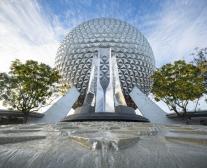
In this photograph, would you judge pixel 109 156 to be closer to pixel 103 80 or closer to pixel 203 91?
pixel 103 80

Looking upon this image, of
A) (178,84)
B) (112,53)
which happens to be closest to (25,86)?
(112,53)

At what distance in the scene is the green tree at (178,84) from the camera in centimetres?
2066

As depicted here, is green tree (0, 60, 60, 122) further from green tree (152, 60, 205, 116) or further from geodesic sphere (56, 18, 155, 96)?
green tree (152, 60, 205, 116)

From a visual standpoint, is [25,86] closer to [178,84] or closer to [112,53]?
[112,53]

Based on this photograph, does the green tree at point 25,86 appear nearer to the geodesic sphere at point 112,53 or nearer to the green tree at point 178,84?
the geodesic sphere at point 112,53

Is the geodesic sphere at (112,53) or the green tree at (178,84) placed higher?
the geodesic sphere at (112,53)

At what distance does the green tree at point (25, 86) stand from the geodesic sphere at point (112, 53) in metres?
7.01

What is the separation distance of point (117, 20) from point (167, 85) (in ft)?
57.5

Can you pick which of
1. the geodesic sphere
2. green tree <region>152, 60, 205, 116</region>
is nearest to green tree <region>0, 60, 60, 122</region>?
the geodesic sphere

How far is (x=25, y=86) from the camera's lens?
20828 millimetres

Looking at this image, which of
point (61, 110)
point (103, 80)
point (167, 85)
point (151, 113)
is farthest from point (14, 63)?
point (167, 85)

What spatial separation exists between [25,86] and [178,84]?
600 inches

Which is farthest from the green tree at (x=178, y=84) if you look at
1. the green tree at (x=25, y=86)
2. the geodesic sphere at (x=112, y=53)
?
the green tree at (x=25, y=86)

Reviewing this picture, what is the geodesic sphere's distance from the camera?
28.2m
